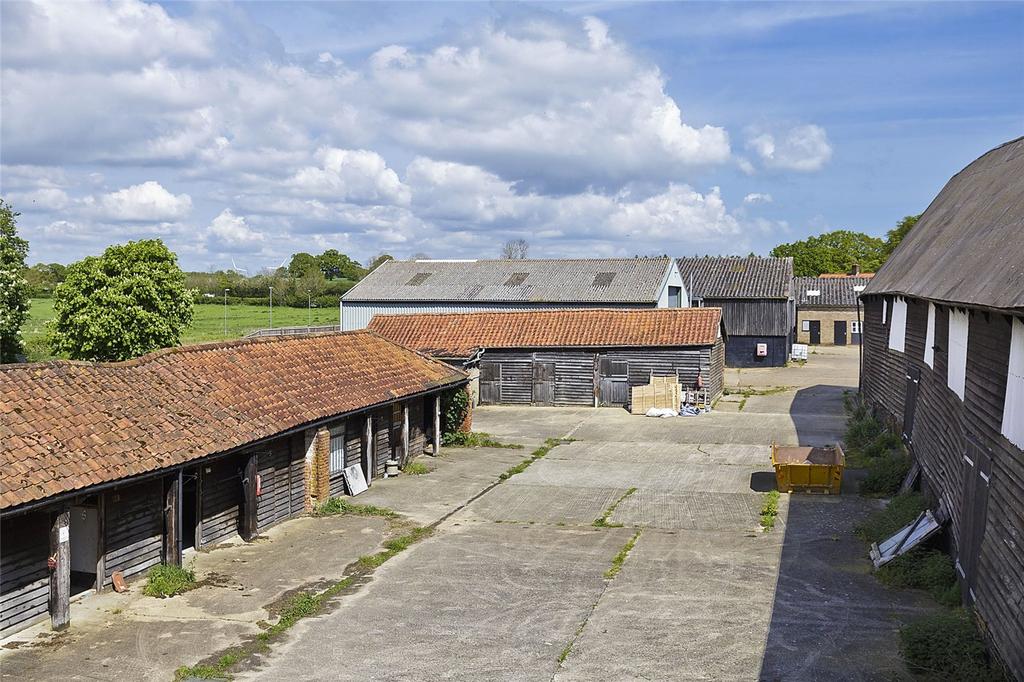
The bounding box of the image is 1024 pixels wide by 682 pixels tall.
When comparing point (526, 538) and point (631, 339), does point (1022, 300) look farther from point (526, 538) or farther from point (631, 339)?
point (631, 339)

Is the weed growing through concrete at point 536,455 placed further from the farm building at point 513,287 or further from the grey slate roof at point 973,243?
the farm building at point 513,287

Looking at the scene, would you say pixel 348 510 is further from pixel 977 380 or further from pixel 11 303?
pixel 11 303

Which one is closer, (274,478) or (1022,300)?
(1022,300)

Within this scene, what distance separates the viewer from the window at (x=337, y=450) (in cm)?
2178

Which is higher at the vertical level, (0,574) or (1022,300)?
(1022,300)

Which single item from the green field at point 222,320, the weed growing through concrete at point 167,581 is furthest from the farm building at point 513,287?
the weed growing through concrete at point 167,581

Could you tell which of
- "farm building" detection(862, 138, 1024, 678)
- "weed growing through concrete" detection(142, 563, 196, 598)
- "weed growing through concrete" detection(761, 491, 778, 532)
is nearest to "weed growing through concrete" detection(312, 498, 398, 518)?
"weed growing through concrete" detection(142, 563, 196, 598)

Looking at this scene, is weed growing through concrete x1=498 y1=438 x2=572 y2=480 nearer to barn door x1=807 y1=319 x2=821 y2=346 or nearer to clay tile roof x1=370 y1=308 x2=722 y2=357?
clay tile roof x1=370 y1=308 x2=722 y2=357

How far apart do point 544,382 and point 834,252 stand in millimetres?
87361

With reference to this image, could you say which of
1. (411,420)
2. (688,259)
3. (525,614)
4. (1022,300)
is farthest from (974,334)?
(688,259)

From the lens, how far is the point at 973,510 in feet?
42.9

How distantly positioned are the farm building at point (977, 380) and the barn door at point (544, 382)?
15807 millimetres

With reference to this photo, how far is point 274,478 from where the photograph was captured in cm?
1908

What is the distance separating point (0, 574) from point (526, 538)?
9.19m
